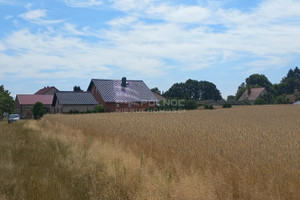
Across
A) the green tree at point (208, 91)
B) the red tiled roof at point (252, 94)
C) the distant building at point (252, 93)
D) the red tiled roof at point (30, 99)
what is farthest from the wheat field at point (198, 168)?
the green tree at point (208, 91)

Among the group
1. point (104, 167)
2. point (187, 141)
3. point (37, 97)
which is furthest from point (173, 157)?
point (37, 97)

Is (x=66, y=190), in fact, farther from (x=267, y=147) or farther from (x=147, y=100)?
(x=147, y=100)

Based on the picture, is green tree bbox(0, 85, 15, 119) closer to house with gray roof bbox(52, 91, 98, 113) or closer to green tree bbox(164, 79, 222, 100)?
house with gray roof bbox(52, 91, 98, 113)

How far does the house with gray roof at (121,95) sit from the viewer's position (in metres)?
59.1

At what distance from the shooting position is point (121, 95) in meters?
60.4

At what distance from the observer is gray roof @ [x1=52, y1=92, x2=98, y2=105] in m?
58.9

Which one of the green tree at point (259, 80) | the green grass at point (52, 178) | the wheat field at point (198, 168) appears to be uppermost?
the green tree at point (259, 80)

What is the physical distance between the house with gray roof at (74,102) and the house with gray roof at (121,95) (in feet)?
6.14

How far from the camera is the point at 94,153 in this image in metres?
9.91

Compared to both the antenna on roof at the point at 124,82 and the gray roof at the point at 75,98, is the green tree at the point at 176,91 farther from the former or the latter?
the gray roof at the point at 75,98

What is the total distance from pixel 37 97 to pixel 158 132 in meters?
82.6

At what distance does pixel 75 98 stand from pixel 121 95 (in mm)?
9223

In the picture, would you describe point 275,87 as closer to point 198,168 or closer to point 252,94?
point 252,94

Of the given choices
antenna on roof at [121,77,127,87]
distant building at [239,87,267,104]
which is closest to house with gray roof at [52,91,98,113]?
antenna on roof at [121,77,127,87]
